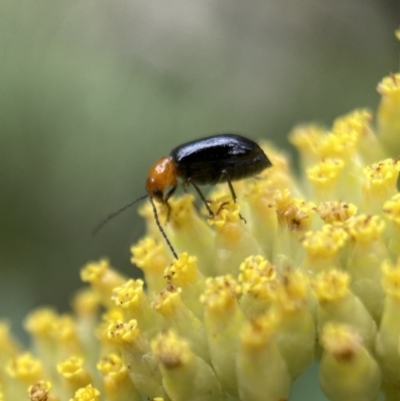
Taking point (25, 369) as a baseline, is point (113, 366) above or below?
below

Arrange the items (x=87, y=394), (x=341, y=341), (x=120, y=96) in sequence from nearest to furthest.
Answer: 1. (x=341, y=341)
2. (x=87, y=394)
3. (x=120, y=96)

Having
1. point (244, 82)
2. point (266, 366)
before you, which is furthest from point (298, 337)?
point (244, 82)

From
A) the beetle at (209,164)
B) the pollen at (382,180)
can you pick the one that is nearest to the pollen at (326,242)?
the pollen at (382,180)

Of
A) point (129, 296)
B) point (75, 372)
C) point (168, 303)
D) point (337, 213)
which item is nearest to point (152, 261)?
point (129, 296)

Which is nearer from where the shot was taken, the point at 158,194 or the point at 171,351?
the point at 171,351

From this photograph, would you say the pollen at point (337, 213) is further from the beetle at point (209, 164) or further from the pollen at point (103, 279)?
the pollen at point (103, 279)

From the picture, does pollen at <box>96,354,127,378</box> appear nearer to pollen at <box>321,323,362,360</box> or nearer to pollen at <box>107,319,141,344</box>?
pollen at <box>107,319,141,344</box>

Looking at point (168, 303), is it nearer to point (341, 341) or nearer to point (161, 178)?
point (341, 341)

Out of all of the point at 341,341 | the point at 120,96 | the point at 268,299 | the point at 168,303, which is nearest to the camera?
the point at 341,341
